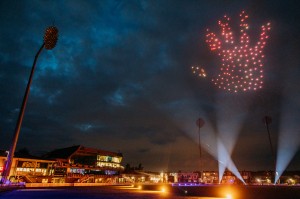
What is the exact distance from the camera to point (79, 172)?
6525cm

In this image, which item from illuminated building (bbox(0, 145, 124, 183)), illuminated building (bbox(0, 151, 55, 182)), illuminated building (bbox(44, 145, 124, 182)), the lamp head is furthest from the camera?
illuminated building (bbox(44, 145, 124, 182))

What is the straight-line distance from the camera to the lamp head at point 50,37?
33.2 metres

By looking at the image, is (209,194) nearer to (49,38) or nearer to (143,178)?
(49,38)

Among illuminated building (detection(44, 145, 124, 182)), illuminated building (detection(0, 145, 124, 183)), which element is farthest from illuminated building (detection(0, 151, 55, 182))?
illuminated building (detection(44, 145, 124, 182))

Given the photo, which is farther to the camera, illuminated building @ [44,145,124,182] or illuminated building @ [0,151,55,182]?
illuminated building @ [44,145,124,182]

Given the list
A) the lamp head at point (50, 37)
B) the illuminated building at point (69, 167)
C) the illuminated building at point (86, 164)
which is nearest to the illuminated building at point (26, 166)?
the illuminated building at point (69, 167)

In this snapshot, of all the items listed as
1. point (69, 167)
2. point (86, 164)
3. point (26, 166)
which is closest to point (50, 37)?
point (26, 166)

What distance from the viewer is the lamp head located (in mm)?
33228

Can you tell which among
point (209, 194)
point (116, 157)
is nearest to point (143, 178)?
point (116, 157)

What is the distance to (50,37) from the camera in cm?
3341

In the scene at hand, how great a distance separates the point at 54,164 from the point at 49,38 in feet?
123

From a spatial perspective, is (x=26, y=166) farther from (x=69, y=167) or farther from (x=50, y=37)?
(x=50, y=37)

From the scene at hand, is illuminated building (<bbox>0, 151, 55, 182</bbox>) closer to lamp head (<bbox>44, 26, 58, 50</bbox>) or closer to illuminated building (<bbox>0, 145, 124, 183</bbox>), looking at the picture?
illuminated building (<bbox>0, 145, 124, 183</bbox>)

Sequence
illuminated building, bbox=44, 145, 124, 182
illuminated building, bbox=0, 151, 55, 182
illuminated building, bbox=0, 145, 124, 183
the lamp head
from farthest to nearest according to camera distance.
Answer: illuminated building, bbox=44, 145, 124, 182 → illuminated building, bbox=0, 145, 124, 183 → illuminated building, bbox=0, 151, 55, 182 → the lamp head
